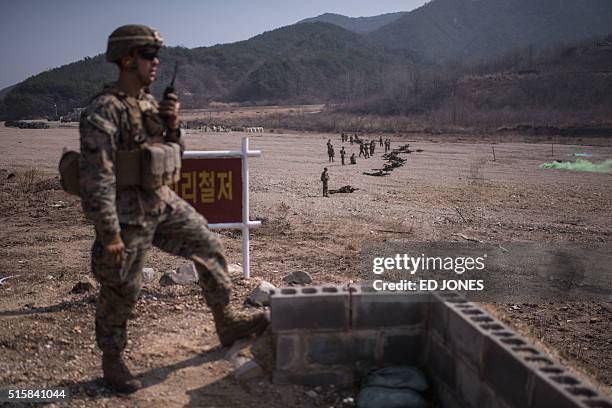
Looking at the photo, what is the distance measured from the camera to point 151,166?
3094mm

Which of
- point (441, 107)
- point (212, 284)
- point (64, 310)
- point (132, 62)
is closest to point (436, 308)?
point (212, 284)

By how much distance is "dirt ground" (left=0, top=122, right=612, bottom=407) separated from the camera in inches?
134

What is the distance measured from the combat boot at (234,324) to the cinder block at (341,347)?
392 mm

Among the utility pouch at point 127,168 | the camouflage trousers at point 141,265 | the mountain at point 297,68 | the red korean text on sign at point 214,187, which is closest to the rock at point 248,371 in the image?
the camouflage trousers at point 141,265

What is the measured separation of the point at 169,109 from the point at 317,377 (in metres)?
1.89

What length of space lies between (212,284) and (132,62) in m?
1.43

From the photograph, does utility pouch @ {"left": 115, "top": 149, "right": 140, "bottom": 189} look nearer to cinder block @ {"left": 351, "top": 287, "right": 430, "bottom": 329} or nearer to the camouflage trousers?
the camouflage trousers

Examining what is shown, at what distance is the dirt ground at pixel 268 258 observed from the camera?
3.39 meters

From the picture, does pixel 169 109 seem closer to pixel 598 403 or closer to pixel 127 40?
pixel 127 40

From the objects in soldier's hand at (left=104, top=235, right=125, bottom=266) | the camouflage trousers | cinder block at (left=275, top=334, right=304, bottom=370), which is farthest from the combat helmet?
cinder block at (left=275, top=334, right=304, bottom=370)

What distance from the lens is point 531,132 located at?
38.3 meters

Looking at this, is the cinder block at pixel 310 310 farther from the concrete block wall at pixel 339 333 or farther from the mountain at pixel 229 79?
the mountain at pixel 229 79

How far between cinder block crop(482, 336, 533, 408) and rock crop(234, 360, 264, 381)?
1361 millimetres

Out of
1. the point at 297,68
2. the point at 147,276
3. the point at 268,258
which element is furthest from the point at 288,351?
the point at 297,68
